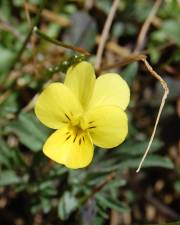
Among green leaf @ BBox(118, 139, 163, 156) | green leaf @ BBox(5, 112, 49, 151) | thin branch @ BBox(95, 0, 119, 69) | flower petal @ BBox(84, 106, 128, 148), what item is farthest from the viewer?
thin branch @ BBox(95, 0, 119, 69)

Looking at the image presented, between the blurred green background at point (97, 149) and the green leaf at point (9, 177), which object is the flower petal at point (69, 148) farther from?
the green leaf at point (9, 177)

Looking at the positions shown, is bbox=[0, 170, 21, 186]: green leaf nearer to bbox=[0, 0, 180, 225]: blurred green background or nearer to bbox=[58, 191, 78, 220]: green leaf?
bbox=[0, 0, 180, 225]: blurred green background

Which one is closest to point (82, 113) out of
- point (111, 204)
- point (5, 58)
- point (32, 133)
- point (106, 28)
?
point (32, 133)

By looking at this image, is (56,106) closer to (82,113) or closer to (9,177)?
(82,113)

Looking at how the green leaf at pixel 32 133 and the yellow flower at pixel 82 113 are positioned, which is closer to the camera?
the yellow flower at pixel 82 113

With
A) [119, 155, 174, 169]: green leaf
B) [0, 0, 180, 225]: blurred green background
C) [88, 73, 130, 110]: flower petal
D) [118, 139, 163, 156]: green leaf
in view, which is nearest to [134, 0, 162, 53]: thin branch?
[0, 0, 180, 225]: blurred green background

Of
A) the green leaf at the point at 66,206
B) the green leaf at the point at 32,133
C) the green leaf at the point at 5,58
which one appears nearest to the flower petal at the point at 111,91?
the green leaf at the point at 32,133

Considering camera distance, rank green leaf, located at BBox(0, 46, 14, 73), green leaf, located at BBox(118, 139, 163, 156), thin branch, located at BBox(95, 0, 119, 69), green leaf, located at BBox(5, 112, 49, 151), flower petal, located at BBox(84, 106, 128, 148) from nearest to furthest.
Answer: flower petal, located at BBox(84, 106, 128, 148)
green leaf, located at BBox(5, 112, 49, 151)
green leaf, located at BBox(118, 139, 163, 156)
green leaf, located at BBox(0, 46, 14, 73)
thin branch, located at BBox(95, 0, 119, 69)
